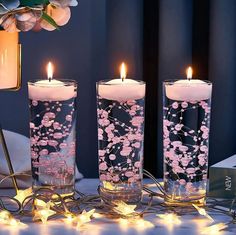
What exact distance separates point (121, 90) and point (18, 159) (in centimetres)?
37

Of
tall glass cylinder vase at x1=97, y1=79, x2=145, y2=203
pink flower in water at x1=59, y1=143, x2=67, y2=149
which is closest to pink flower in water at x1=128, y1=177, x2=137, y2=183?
tall glass cylinder vase at x1=97, y1=79, x2=145, y2=203

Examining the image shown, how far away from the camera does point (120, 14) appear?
56.6 inches

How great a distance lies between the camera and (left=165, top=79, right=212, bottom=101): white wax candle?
1.01 meters

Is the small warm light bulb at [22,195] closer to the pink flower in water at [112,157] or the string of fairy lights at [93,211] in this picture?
the string of fairy lights at [93,211]

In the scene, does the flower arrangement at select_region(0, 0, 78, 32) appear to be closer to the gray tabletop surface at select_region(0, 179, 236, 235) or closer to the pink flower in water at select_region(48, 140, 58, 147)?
the pink flower in water at select_region(48, 140, 58, 147)

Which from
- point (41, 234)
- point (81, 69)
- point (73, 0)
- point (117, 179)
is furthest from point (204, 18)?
point (41, 234)

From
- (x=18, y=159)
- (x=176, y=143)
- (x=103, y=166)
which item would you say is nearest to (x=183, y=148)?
(x=176, y=143)

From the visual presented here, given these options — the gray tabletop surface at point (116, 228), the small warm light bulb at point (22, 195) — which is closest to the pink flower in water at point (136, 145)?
the gray tabletop surface at point (116, 228)

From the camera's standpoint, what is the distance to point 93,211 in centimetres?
102

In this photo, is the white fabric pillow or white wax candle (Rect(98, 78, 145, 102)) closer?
white wax candle (Rect(98, 78, 145, 102))

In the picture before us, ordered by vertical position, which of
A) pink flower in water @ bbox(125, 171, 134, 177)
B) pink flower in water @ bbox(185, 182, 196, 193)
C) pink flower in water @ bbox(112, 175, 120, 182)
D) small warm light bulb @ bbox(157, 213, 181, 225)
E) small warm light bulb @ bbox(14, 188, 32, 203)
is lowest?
small warm light bulb @ bbox(157, 213, 181, 225)

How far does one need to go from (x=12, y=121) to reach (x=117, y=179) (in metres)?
0.64

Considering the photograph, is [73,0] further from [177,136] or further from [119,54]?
[119,54]

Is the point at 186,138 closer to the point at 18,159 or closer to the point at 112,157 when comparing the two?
the point at 112,157
